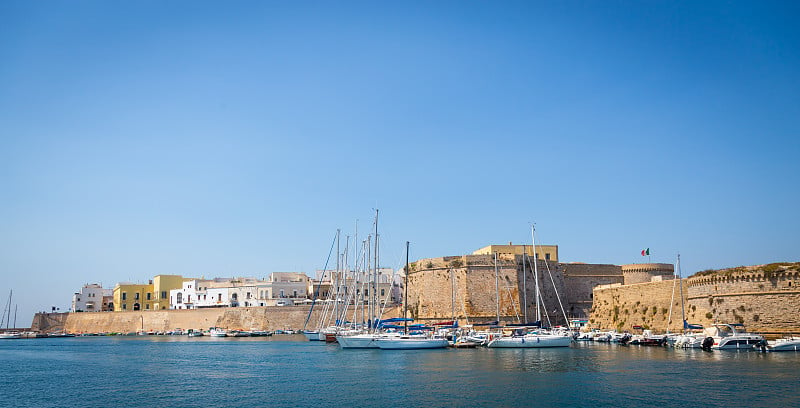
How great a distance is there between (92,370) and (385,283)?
1427 inches

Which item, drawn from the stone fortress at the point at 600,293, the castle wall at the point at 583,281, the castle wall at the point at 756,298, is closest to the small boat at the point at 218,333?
the stone fortress at the point at 600,293

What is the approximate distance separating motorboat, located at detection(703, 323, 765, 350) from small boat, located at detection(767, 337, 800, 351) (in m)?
0.52

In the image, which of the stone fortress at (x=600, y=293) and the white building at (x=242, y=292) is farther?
the white building at (x=242, y=292)

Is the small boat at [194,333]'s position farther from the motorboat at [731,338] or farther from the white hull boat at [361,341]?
the motorboat at [731,338]

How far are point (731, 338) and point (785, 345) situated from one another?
6.53 feet

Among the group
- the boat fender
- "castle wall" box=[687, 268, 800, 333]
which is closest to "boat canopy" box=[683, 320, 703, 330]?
"castle wall" box=[687, 268, 800, 333]

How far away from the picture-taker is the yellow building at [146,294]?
6944 cm

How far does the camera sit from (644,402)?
17.4 metres

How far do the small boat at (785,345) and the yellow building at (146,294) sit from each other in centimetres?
5667

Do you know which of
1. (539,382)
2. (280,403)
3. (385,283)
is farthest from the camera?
(385,283)

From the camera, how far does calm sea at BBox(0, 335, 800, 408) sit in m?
18.2

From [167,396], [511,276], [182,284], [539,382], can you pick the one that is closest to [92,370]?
[167,396]

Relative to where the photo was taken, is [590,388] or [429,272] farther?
[429,272]

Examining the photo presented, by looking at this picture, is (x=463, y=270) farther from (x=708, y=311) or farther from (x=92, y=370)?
(x=92, y=370)
